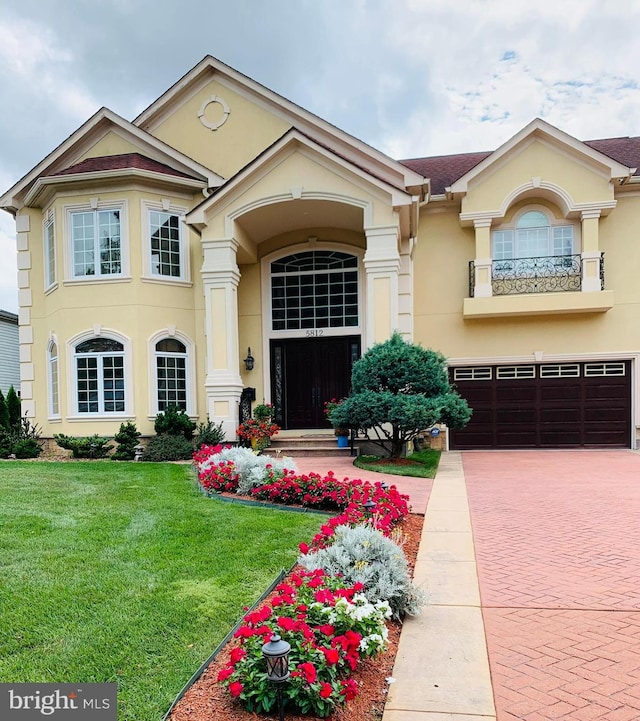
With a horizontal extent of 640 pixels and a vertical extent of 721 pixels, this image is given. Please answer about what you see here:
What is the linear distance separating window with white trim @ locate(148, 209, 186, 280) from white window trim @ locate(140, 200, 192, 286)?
2cm

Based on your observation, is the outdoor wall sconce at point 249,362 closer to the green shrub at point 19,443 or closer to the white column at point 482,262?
the green shrub at point 19,443

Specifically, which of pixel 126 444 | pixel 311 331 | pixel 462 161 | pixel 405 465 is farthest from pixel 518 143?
pixel 126 444

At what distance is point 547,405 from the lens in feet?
47.7

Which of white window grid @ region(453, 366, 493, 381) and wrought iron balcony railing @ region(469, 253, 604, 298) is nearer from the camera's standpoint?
wrought iron balcony railing @ region(469, 253, 604, 298)

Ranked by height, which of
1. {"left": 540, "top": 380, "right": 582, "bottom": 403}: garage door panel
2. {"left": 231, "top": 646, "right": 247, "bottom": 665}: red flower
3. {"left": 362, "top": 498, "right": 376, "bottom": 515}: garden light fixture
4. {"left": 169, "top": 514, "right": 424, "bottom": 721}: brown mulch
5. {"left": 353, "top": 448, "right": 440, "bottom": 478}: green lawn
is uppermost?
{"left": 540, "top": 380, "right": 582, "bottom": 403}: garage door panel

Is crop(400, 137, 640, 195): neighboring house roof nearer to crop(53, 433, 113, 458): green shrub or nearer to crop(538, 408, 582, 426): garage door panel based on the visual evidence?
crop(538, 408, 582, 426): garage door panel

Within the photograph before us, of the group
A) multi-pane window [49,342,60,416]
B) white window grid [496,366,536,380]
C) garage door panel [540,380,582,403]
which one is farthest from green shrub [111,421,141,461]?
garage door panel [540,380,582,403]

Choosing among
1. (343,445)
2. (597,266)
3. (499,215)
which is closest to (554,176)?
(499,215)

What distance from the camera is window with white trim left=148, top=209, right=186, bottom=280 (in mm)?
12906

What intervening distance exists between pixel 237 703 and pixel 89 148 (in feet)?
48.0

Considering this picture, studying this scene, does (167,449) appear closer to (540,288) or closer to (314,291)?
(314,291)

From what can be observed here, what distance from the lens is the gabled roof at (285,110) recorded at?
13656 mm

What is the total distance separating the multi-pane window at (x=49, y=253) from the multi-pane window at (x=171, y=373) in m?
3.35

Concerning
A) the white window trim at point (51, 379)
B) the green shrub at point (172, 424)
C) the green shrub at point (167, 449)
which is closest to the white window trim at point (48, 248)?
the white window trim at point (51, 379)
